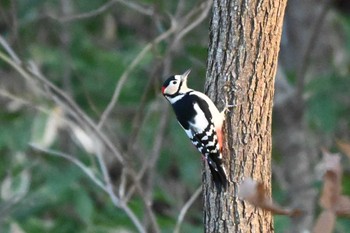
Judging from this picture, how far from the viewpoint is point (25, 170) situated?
5848 mm

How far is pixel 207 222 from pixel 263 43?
2.02ft

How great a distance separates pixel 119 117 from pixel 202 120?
14.7ft

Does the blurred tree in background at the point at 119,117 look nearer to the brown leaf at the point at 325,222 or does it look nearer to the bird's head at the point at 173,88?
the bird's head at the point at 173,88

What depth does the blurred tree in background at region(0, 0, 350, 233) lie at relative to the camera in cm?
522

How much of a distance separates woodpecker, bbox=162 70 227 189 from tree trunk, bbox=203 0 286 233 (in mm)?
37

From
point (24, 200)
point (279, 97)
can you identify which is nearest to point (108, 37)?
point (279, 97)

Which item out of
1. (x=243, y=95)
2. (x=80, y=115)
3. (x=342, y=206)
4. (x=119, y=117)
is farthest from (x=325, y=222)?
(x=119, y=117)

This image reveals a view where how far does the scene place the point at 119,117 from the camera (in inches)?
304

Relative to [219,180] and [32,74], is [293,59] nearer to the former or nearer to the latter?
[32,74]

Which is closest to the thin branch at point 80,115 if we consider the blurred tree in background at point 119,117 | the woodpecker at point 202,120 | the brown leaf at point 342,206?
the blurred tree in background at point 119,117

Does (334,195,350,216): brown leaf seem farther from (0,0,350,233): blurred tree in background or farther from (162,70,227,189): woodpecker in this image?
(0,0,350,233): blurred tree in background

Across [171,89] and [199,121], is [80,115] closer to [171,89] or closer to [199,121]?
[171,89]

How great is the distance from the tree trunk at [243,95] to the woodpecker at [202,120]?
4 centimetres

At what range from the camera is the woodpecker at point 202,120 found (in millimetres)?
2760
